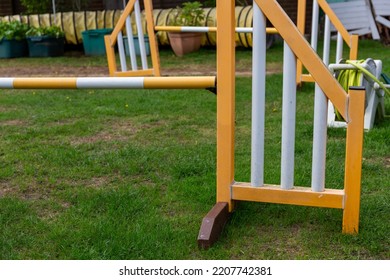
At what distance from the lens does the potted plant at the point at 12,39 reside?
1113 centimetres

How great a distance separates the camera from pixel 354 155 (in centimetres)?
264

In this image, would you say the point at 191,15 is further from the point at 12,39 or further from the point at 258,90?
the point at 258,90

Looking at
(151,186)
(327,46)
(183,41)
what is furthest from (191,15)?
(151,186)

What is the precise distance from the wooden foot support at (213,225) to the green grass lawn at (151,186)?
4 cm

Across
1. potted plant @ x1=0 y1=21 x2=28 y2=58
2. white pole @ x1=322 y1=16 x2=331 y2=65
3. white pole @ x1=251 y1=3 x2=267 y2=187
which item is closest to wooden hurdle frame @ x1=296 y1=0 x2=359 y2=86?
white pole @ x1=322 y1=16 x2=331 y2=65

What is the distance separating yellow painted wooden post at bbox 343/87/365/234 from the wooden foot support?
0.59m

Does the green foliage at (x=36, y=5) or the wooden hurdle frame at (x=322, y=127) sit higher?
the wooden hurdle frame at (x=322, y=127)

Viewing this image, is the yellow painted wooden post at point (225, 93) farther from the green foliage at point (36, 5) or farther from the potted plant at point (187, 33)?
the green foliage at point (36, 5)

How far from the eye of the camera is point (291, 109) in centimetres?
276

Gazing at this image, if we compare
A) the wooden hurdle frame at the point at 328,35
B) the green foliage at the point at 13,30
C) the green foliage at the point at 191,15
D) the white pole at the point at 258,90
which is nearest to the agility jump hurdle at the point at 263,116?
the white pole at the point at 258,90

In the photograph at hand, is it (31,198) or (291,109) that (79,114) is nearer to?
(31,198)

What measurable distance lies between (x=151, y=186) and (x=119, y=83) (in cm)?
84

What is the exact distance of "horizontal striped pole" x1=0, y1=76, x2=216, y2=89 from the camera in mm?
2832

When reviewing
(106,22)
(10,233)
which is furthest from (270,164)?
(106,22)
